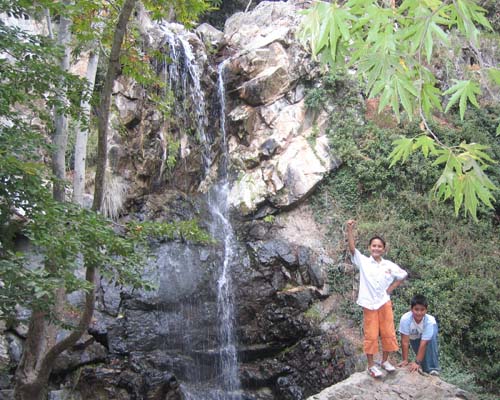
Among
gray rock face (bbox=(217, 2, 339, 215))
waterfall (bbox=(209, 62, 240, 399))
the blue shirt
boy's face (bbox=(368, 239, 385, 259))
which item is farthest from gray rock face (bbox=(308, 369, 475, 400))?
gray rock face (bbox=(217, 2, 339, 215))

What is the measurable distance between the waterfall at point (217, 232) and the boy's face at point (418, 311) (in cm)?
505

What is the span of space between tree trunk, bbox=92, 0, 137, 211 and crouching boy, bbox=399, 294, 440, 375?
12.0 feet

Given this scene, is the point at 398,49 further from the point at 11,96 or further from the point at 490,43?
the point at 490,43

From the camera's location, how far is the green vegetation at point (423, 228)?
931 centimetres

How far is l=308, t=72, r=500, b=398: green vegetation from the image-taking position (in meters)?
9.31

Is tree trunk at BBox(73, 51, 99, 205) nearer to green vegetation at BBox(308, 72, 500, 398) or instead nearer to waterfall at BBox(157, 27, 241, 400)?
waterfall at BBox(157, 27, 241, 400)

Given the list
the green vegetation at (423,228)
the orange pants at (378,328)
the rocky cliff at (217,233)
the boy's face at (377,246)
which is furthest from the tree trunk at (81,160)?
the green vegetation at (423,228)

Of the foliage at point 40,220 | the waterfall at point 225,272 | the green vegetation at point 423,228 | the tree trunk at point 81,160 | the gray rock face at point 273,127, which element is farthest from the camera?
the gray rock face at point 273,127

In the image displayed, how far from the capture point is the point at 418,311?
5.31 meters

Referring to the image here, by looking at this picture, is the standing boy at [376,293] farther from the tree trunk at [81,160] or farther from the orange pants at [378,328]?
the tree trunk at [81,160]

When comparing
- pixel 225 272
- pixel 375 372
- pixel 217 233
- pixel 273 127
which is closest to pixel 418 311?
pixel 375 372

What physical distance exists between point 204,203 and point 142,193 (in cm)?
159

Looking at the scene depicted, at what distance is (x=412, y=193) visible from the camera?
38.1 ft

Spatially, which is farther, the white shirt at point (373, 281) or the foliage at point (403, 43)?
the white shirt at point (373, 281)
